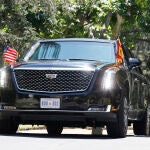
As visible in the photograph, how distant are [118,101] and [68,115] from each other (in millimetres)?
828

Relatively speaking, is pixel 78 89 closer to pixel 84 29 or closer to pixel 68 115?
pixel 68 115

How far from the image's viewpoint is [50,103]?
1099cm

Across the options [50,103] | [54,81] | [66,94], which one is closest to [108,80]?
[66,94]

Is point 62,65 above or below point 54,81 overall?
above

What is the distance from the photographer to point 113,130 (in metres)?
11.4

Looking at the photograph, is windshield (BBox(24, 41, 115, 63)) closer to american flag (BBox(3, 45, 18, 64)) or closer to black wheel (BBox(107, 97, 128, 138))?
black wheel (BBox(107, 97, 128, 138))

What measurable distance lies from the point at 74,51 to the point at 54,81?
1375mm

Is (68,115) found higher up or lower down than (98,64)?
lower down

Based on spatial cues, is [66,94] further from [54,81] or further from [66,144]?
[66,144]

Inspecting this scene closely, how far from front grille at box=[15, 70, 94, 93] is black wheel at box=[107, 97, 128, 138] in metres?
0.70

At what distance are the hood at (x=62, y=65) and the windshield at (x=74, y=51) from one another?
61cm

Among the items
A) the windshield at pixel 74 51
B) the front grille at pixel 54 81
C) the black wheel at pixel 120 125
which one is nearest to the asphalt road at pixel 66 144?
the black wheel at pixel 120 125

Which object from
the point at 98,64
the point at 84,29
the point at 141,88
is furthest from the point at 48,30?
the point at 98,64

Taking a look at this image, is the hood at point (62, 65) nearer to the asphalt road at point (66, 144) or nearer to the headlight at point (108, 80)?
the headlight at point (108, 80)
